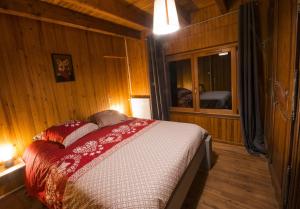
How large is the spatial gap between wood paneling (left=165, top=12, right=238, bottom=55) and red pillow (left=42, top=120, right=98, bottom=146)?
7.21ft

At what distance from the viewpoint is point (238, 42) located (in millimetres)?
2547

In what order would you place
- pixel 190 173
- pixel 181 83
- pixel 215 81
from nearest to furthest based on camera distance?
pixel 190 173, pixel 215 81, pixel 181 83

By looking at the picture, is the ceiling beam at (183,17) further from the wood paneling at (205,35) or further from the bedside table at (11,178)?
the bedside table at (11,178)

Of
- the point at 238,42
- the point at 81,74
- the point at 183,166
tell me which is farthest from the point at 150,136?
the point at 238,42

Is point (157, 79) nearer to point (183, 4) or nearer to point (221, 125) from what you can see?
point (183, 4)

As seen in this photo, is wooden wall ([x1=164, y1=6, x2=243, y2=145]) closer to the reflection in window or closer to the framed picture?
the reflection in window

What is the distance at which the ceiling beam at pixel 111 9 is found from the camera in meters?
2.01

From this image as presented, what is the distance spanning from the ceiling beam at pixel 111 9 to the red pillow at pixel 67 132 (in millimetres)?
1549

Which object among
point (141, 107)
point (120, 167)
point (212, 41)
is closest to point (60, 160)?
point (120, 167)

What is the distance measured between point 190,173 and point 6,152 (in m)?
2.16

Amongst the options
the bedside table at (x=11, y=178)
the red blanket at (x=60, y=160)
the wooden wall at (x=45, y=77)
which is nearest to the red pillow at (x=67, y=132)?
the red blanket at (x=60, y=160)

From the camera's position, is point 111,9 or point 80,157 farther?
point 111,9

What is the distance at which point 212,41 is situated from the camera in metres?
2.85

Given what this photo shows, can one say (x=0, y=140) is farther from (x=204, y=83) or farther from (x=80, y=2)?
(x=204, y=83)
